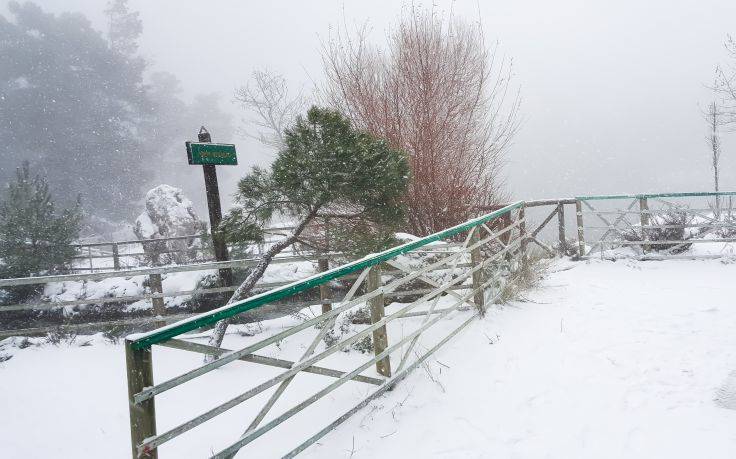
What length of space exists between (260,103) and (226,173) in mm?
20355

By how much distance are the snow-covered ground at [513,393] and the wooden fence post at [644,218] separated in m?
2.01

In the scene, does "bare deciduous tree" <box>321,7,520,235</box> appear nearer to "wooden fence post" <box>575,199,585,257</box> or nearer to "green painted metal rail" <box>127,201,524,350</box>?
"wooden fence post" <box>575,199,585,257</box>

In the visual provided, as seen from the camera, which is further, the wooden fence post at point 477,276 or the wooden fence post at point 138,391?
the wooden fence post at point 477,276

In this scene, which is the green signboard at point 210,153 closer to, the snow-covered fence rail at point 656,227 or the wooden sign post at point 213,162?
the wooden sign post at point 213,162

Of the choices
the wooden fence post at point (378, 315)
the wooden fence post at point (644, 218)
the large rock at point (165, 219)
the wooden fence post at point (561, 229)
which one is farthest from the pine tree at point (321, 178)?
the large rock at point (165, 219)

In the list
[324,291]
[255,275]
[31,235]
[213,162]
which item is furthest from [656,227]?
[31,235]

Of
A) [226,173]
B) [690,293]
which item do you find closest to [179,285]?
[690,293]

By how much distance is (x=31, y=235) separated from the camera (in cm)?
1152

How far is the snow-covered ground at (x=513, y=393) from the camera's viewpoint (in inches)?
104

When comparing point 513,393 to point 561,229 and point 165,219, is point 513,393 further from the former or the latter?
point 165,219

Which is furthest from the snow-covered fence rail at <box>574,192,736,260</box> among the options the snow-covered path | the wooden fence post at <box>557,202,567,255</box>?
the snow-covered path

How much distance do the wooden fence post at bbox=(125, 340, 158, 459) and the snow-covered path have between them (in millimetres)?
1242

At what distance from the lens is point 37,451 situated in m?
4.03

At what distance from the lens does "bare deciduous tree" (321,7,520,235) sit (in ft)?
25.4
